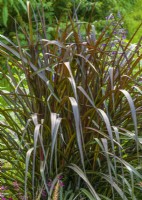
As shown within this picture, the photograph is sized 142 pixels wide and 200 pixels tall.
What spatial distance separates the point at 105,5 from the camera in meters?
8.12

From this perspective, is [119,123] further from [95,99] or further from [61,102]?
[61,102]

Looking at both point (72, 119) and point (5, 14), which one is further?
point (5, 14)

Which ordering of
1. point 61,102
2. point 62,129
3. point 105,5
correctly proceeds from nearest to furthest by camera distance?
point 61,102 < point 62,129 < point 105,5

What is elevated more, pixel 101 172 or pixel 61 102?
pixel 61 102

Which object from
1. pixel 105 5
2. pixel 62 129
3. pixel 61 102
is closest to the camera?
pixel 61 102

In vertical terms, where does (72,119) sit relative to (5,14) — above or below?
below

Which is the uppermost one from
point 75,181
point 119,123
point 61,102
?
point 61,102

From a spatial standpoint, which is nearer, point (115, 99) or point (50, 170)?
point (50, 170)

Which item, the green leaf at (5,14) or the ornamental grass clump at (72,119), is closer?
the ornamental grass clump at (72,119)

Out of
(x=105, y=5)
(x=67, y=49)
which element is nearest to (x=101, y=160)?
(x=67, y=49)

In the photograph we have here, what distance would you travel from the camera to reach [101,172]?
2.55m

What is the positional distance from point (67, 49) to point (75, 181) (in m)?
0.64

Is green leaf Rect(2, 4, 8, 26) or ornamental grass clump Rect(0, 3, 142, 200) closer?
ornamental grass clump Rect(0, 3, 142, 200)

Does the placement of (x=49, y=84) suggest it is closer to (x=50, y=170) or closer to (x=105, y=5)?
(x=50, y=170)
